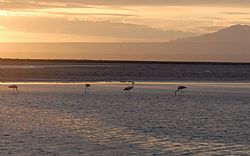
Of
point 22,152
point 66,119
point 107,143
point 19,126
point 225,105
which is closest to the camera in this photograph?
point 22,152

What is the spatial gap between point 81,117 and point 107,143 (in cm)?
800

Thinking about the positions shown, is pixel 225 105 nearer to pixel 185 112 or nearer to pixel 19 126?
pixel 185 112

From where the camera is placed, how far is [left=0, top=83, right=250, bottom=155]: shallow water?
18.0m

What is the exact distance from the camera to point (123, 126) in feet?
75.5

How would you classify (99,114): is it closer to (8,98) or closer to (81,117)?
(81,117)

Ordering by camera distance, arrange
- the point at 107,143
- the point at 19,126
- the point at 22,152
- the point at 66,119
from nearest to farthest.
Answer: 1. the point at 22,152
2. the point at 107,143
3. the point at 19,126
4. the point at 66,119

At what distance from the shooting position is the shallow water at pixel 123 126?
58.9 feet

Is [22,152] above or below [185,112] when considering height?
below

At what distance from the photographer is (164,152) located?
17312 millimetres

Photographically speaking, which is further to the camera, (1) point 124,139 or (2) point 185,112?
(2) point 185,112

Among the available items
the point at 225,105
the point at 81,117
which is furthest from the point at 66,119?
the point at 225,105

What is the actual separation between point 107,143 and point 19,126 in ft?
17.9

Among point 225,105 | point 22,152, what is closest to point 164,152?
point 22,152

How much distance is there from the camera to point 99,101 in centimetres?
3600
